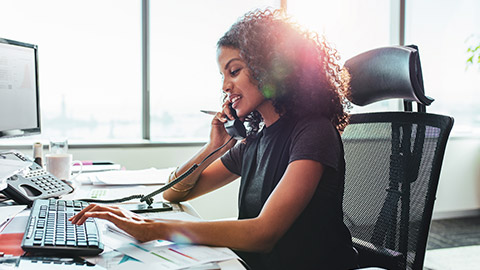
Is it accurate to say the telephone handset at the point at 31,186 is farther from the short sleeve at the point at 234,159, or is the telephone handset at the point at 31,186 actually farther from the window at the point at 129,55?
the window at the point at 129,55

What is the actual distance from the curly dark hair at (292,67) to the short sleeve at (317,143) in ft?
0.20

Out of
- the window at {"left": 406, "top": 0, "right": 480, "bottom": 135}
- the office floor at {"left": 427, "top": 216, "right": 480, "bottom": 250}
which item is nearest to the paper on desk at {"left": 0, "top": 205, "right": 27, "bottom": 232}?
the office floor at {"left": 427, "top": 216, "right": 480, "bottom": 250}

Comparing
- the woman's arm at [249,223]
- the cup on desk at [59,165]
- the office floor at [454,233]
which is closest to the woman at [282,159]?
the woman's arm at [249,223]

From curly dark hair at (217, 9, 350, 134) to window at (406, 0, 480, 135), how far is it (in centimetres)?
292

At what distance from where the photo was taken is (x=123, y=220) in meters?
0.89

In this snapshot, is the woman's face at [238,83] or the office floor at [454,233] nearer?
the woman's face at [238,83]

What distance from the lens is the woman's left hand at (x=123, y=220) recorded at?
864 mm

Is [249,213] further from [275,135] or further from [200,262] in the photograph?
[200,262]

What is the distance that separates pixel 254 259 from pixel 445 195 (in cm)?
316

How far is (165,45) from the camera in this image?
3.14 m

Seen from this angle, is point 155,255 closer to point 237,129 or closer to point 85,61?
point 237,129

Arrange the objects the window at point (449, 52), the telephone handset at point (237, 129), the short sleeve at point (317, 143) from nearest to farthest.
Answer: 1. the short sleeve at point (317, 143)
2. the telephone handset at point (237, 129)
3. the window at point (449, 52)

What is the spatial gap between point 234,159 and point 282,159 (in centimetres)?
33

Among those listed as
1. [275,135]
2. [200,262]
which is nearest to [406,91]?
[275,135]
